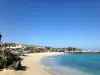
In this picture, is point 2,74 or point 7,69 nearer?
point 2,74

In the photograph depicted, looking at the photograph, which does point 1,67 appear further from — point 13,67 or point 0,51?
point 0,51

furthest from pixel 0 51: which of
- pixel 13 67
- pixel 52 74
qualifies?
pixel 52 74

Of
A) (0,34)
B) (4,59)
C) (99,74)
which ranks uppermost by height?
(0,34)

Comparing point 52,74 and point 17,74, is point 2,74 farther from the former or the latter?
point 52,74

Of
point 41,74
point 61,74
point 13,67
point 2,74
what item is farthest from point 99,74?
point 2,74

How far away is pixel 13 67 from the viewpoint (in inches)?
821

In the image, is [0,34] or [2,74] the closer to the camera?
[2,74]

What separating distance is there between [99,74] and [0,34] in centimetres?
1882

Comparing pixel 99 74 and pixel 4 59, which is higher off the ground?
pixel 4 59

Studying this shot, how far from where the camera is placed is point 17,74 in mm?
18719

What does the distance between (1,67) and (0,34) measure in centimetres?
1417

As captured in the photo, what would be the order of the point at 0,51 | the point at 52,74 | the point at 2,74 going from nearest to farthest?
the point at 2,74 < the point at 52,74 < the point at 0,51

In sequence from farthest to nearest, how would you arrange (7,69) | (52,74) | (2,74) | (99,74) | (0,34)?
(0,34) < (99,74) < (52,74) < (7,69) < (2,74)

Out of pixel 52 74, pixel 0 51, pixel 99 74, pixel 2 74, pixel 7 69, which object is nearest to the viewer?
pixel 2 74
